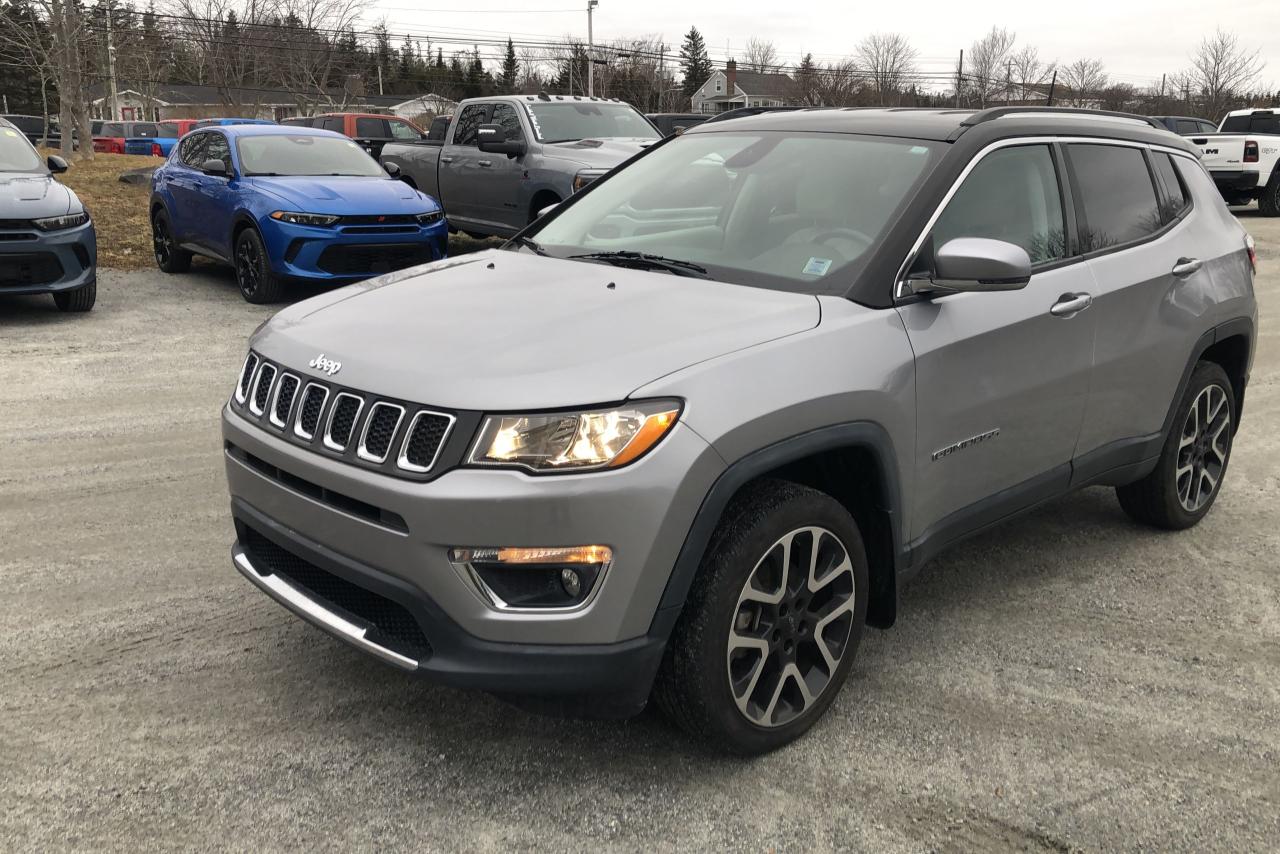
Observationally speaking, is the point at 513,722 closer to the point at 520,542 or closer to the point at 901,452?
the point at 520,542

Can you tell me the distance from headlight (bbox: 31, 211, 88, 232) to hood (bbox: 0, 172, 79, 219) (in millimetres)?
37

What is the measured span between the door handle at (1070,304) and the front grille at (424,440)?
7.10 ft

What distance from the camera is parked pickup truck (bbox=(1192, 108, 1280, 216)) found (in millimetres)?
19312

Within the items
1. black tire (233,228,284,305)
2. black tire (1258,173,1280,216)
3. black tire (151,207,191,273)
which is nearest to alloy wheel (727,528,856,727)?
black tire (233,228,284,305)

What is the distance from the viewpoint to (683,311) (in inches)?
118

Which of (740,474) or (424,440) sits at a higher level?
(424,440)

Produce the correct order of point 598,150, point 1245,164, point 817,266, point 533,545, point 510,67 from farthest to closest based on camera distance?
1. point 510,67
2. point 1245,164
3. point 598,150
4. point 817,266
5. point 533,545

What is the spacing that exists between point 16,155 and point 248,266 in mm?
2163

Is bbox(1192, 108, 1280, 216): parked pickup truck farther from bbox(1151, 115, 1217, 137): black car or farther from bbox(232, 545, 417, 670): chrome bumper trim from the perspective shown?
bbox(232, 545, 417, 670): chrome bumper trim

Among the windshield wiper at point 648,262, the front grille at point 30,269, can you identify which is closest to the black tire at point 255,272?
the front grille at point 30,269

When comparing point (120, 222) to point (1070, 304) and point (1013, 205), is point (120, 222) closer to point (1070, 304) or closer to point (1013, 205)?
point (1013, 205)

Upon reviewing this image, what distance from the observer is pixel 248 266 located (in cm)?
1037

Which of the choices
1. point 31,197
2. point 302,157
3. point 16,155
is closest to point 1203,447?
point 31,197

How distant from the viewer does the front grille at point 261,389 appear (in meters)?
3.08
